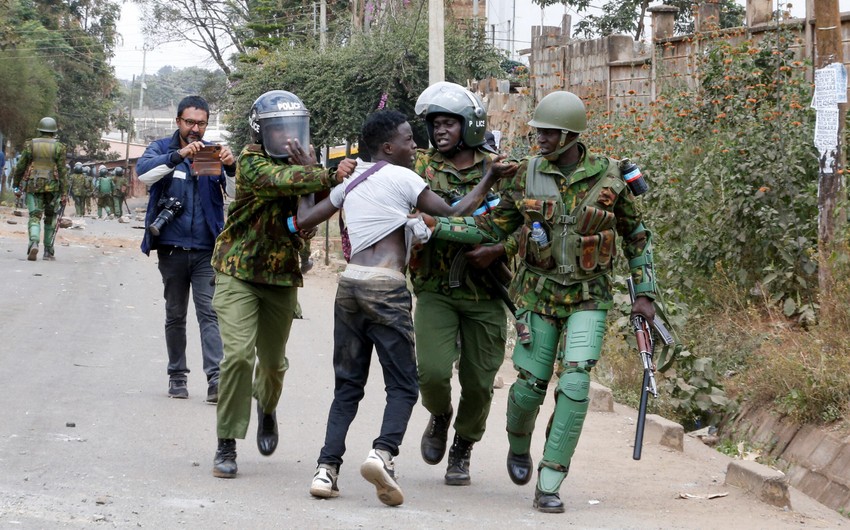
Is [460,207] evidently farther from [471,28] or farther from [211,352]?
[471,28]

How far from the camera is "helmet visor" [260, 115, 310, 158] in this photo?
6289 millimetres

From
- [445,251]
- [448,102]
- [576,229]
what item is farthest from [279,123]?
[576,229]

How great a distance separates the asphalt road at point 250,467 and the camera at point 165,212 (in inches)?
46.7

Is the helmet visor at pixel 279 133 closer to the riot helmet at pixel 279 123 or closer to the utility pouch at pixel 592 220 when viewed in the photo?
the riot helmet at pixel 279 123

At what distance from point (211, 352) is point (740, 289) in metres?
4.60

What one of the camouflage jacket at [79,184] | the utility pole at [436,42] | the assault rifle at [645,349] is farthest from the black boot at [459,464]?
the camouflage jacket at [79,184]

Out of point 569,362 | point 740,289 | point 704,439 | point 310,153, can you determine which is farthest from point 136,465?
point 740,289

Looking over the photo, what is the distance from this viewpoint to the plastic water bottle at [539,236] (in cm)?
602

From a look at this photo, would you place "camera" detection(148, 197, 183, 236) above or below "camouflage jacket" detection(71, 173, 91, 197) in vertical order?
above

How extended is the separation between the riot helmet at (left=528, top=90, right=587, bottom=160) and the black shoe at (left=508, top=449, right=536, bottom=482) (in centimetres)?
150

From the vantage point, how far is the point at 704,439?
8.57 m

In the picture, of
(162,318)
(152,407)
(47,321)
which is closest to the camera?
(152,407)

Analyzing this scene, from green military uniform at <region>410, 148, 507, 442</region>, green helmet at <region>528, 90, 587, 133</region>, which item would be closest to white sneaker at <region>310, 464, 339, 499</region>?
green military uniform at <region>410, 148, 507, 442</region>

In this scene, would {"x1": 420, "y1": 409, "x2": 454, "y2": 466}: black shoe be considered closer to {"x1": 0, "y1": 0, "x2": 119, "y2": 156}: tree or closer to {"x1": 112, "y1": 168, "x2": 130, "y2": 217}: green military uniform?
{"x1": 112, "y1": 168, "x2": 130, "y2": 217}: green military uniform
